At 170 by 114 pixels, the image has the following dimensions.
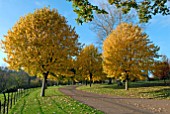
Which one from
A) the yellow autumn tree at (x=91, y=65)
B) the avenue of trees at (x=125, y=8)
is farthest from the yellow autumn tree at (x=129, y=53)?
the avenue of trees at (x=125, y=8)

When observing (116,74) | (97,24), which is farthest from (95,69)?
(116,74)

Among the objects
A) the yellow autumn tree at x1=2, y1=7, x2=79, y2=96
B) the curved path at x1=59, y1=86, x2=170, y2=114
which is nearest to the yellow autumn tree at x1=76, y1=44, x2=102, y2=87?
the yellow autumn tree at x1=2, y1=7, x2=79, y2=96

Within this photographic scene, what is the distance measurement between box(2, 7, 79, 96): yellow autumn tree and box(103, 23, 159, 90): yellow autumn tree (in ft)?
27.4

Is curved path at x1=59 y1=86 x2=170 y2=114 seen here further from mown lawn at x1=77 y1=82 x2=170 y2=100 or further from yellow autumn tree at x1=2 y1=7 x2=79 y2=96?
Result: yellow autumn tree at x1=2 y1=7 x2=79 y2=96

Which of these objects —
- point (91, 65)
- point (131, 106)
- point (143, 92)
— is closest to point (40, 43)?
point (131, 106)

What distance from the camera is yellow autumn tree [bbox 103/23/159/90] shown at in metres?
32.2

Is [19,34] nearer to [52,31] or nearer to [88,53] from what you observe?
[52,31]

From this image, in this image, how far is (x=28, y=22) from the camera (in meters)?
26.1

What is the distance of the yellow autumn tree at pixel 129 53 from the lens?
1267 inches

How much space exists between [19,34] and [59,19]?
4789 millimetres

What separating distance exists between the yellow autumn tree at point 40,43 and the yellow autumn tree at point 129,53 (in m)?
8.34

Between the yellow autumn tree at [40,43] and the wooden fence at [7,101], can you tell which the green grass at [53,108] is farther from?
the yellow autumn tree at [40,43]

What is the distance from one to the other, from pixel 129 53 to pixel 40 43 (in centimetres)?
1317

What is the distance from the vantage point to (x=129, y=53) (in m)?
32.5
